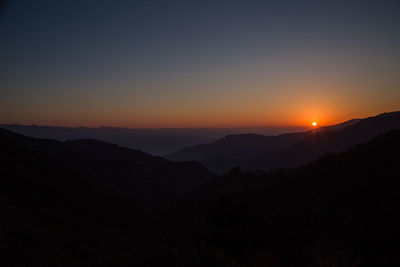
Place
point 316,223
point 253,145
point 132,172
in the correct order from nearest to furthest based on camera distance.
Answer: point 316,223
point 132,172
point 253,145

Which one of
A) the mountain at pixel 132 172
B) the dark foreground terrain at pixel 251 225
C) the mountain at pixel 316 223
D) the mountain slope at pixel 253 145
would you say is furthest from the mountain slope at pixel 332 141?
the dark foreground terrain at pixel 251 225

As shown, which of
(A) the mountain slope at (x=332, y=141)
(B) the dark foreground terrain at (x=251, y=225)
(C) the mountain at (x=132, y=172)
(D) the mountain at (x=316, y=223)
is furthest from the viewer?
(A) the mountain slope at (x=332, y=141)

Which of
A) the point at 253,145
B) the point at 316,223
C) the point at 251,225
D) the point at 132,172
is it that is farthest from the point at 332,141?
the point at 253,145

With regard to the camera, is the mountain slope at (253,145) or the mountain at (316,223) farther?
the mountain slope at (253,145)

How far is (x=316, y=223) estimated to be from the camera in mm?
9961

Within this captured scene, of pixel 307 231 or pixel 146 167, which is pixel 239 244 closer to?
pixel 307 231

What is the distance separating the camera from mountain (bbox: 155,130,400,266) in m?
6.42

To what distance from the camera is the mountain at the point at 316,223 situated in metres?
6.42

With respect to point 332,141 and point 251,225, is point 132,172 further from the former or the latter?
point 332,141

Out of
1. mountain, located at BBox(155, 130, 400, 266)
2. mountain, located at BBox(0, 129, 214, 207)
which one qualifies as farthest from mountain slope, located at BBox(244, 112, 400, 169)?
mountain, located at BBox(155, 130, 400, 266)

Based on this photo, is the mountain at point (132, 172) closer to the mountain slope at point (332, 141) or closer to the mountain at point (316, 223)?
the mountain at point (316, 223)

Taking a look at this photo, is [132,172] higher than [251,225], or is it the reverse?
[251,225]

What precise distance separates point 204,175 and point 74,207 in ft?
147

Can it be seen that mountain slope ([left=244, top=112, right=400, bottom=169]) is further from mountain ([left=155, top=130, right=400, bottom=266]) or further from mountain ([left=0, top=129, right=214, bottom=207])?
mountain ([left=155, top=130, right=400, bottom=266])
